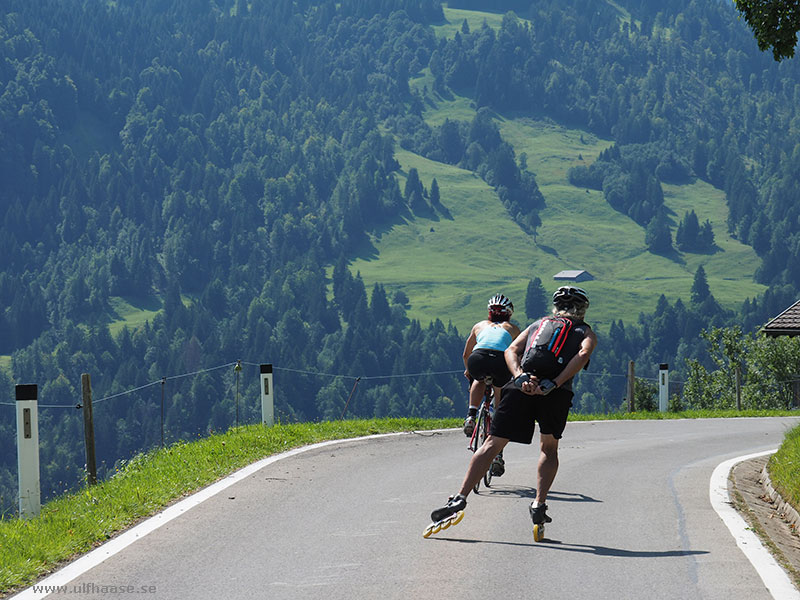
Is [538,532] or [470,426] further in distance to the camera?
[470,426]

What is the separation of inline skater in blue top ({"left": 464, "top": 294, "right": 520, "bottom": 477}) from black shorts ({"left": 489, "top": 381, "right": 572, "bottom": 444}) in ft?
7.44

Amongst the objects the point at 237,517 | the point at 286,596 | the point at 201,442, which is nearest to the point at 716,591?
the point at 286,596

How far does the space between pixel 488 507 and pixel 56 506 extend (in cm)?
347

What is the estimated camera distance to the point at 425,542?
719 cm

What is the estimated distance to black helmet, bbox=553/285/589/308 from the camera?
7.57m

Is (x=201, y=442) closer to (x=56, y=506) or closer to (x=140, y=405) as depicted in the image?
(x=56, y=506)

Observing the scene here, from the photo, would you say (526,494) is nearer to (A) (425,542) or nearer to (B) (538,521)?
(B) (538,521)

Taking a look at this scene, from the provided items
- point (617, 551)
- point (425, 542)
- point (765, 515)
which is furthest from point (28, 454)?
point (765, 515)

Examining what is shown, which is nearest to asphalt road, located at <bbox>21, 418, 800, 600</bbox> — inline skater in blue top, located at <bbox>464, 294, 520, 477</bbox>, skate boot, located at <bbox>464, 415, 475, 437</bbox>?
skate boot, located at <bbox>464, 415, 475, 437</bbox>

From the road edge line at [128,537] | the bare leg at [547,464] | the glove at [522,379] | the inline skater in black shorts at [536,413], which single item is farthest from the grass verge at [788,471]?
the road edge line at [128,537]

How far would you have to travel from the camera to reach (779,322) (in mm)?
25984

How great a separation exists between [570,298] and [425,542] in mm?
1889

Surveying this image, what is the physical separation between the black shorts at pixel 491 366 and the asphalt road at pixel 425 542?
38.6 inches

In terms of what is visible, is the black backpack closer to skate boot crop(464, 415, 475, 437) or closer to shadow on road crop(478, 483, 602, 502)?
shadow on road crop(478, 483, 602, 502)
